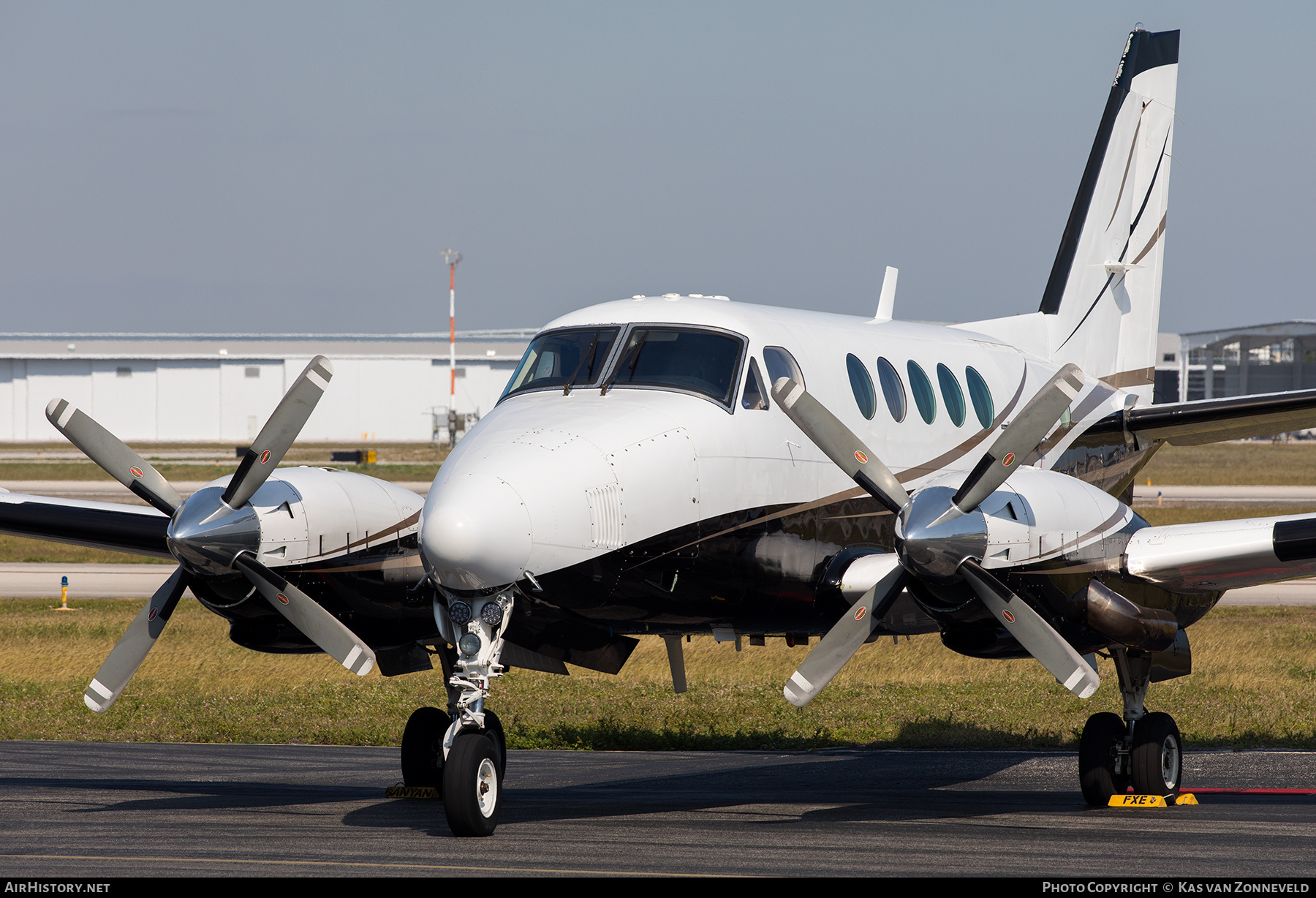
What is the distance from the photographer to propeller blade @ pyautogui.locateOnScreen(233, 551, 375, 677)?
436 inches

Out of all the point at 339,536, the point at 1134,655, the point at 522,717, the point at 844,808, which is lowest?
the point at 522,717

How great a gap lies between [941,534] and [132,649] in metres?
6.74

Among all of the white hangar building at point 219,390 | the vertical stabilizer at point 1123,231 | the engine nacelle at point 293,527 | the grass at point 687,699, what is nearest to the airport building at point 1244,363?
the white hangar building at point 219,390

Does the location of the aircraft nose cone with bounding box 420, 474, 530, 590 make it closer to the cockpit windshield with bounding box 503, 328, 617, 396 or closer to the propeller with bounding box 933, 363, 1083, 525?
the cockpit windshield with bounding box 503, 328, 617, 396

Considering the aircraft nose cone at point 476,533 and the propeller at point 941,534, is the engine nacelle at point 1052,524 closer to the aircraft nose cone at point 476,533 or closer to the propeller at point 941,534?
the propeller at point 941,534

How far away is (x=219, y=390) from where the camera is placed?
342 feet

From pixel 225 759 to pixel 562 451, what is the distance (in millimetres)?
7973

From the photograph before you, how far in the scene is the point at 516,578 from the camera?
9250 mm

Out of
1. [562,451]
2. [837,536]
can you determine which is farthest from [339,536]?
[837,536]

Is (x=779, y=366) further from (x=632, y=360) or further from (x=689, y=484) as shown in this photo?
(x=689, y=484)

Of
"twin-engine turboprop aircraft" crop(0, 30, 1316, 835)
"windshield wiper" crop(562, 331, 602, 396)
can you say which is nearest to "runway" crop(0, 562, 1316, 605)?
"twin-engine turboprop aircraft" crop(0, 30, 1316, 835)

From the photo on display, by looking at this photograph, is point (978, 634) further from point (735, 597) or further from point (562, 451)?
point (562, 451)

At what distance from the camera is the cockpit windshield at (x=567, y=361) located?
11.0m

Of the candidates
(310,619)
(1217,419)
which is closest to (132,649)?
(310,619)
